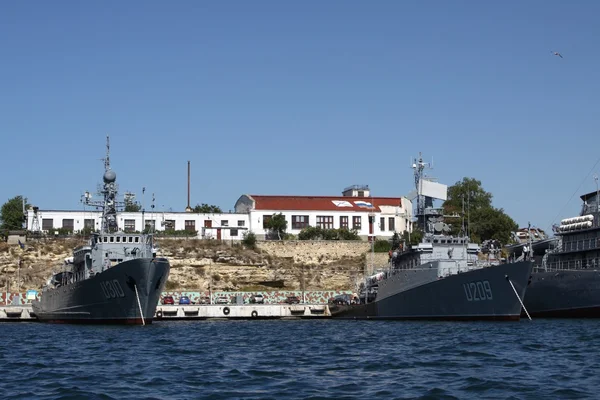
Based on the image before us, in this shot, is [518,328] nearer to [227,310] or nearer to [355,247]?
[227,310]

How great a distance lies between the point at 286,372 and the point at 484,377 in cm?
619

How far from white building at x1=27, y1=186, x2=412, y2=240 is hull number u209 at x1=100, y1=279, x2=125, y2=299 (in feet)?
128

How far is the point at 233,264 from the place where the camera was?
8600 cm

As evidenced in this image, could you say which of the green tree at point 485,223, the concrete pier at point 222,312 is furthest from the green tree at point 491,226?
the concrete pier at point 222,312

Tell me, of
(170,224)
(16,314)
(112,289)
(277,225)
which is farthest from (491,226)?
(112,289)

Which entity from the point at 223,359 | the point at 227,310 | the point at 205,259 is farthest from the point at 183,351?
the point at 205,259

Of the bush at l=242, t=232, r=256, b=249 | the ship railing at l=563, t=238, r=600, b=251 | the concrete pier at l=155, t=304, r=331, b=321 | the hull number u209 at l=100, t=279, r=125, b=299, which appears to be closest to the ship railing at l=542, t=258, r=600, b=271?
the ship railing at l=563, t=238, r=600, b=251

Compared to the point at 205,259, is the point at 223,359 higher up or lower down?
lower down

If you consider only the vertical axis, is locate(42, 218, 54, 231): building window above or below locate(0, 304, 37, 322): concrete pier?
above

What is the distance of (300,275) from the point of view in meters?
86.3

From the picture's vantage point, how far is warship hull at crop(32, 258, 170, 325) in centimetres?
5119

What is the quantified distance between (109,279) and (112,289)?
69 centimetres

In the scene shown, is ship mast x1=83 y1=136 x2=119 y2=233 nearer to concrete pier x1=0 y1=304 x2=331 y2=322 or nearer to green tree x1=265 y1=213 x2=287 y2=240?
concrete pier x1=0 y1=304 x2=331 y2=322

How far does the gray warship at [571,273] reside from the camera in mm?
56344
